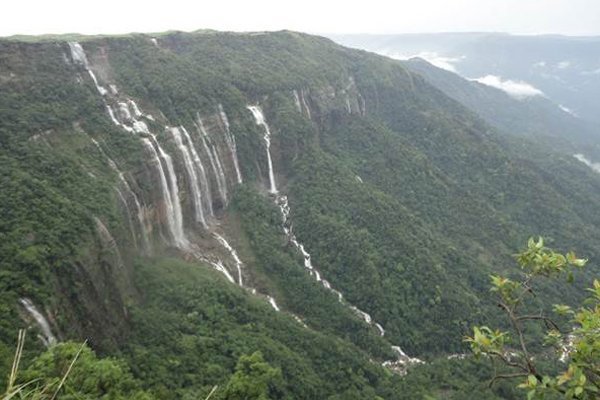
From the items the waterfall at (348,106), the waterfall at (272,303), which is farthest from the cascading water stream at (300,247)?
the waterfall at (348,106)

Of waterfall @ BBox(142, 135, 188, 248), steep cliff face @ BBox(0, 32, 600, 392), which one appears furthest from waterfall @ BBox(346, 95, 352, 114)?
waterfall @ BBox(142, 135, 188, 248)

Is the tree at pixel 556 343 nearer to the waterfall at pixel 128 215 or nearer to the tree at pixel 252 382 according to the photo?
the tree at pixel 252 382

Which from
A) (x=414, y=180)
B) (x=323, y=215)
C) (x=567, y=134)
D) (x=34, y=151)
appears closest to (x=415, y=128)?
(x=414, y=180)

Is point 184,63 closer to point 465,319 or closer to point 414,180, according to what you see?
point 414,180

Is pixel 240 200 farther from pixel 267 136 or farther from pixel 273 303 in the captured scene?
pixel 273 303

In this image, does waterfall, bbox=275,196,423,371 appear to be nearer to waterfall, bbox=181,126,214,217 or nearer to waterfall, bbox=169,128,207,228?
waterfall, bbox=181,126,214,217

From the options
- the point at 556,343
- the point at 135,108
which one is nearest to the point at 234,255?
the point at 135,108
